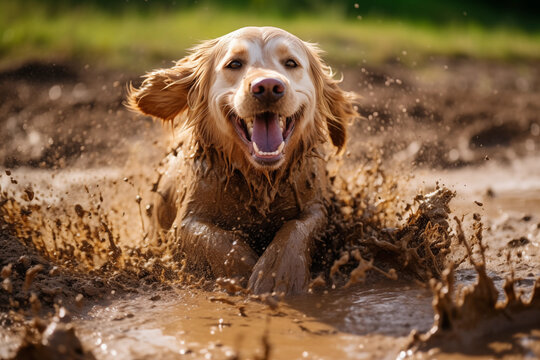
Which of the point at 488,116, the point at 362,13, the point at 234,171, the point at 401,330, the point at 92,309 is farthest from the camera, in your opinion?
the point at 362,13

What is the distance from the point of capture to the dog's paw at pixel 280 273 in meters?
3.86

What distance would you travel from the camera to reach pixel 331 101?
4.76m

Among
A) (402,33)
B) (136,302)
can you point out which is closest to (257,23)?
(402,33)

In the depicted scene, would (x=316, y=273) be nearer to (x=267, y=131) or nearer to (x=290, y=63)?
(x=267, y=131)

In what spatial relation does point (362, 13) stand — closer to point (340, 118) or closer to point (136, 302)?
point (340, 118)

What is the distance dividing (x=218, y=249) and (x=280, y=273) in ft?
1.38

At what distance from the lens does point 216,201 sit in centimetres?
436

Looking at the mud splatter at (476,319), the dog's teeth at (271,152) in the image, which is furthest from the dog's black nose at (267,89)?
the mud splatter at (476,319)

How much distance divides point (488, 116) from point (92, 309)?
7.02 m

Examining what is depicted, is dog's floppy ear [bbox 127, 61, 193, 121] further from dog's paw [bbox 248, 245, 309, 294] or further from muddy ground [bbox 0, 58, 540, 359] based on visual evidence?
dog's paw [bbox 248, 245, 309, 294]

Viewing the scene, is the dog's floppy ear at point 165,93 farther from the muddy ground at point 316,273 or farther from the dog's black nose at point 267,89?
the dog's black nose at point 267,89

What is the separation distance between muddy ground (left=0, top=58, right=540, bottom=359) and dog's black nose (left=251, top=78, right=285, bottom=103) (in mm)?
948

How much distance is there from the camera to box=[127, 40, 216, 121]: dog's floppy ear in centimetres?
462

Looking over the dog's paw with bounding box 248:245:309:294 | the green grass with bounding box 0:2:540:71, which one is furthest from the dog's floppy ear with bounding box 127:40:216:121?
the green grass with bounding box 0:2:540:71
